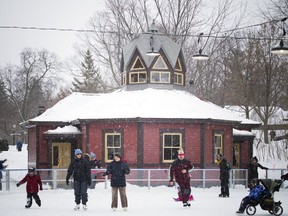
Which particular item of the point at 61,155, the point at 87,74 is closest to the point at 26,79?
the point at 87,74

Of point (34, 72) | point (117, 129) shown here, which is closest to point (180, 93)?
point (117, 129)

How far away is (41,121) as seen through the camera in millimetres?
30906

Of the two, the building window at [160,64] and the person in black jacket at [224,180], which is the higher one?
the building window at [160,64]

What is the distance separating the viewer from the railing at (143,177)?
2338 centimetres

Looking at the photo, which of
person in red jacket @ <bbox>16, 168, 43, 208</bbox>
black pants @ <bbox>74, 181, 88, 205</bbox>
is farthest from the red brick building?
black pants @ <bbox>74, 181, 88, 205</bbox>

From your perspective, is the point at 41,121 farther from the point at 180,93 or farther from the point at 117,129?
the point at 180,93

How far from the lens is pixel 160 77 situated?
31203mm

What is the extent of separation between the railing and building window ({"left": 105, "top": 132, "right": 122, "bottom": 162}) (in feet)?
4.66

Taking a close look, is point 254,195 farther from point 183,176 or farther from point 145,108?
point 145,108

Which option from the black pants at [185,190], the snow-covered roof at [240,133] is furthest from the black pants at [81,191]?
the snow-covered roof at [240,133]

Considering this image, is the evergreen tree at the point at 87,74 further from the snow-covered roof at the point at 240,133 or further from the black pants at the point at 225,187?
the black pants at the point at 225,187

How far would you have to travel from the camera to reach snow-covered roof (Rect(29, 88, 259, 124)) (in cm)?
2758

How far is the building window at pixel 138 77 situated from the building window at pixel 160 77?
0.47 meters

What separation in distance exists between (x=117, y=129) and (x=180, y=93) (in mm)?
4918
